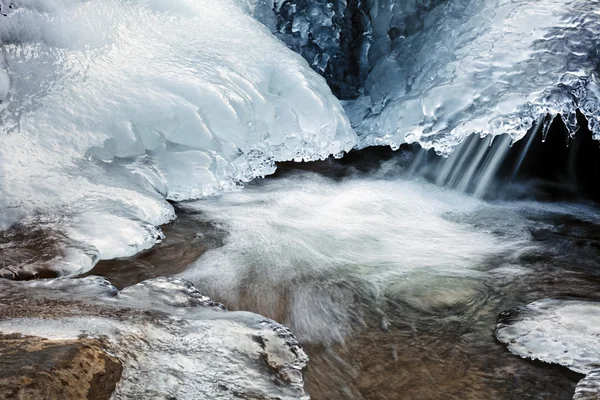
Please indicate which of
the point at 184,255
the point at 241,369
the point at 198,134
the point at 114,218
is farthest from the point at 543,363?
the point at 198,134

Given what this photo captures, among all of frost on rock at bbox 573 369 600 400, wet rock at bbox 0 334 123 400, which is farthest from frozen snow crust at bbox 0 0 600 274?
frost on rock at bbox 573 369 600 400

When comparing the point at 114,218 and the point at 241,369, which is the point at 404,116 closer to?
the point at 114,218

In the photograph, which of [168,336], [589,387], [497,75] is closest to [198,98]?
[497,75]

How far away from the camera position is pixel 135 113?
4.07m

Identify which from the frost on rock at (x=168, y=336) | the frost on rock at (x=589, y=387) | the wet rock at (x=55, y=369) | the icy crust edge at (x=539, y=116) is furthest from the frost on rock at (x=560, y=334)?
the wet rock at (x=55, y=369)

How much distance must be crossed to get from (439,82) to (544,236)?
1.33 meters

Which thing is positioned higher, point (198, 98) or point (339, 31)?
point (339, 31)

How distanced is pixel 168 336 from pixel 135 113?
6.64 ft

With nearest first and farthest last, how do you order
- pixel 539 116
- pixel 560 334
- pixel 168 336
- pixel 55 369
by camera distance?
pixel 55 369, pixel 168 336, pixel 560 334, pixel 539 116

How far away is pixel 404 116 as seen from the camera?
4738 mm

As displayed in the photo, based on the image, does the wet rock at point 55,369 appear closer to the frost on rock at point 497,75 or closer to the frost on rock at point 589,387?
the frost on rock at point 589,387

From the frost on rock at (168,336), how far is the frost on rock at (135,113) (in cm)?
60

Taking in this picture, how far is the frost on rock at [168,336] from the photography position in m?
2.17

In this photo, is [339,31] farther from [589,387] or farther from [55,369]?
[55,369]
